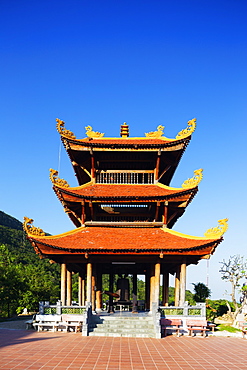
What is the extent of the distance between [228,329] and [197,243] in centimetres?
517

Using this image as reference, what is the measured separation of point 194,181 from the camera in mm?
21031

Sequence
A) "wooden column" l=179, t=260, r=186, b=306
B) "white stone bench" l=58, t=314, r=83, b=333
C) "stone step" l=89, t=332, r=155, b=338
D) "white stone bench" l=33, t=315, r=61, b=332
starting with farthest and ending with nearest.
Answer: "wooden column" l=179, t=260, r=186, b=306
"white stone bench" l=33, t=315, r=61, b=332
"white stone bench" l=58, t=314, r=83, b=333
"stone step" l=89, t=332, r=155, b=338

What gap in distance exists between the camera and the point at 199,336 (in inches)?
675

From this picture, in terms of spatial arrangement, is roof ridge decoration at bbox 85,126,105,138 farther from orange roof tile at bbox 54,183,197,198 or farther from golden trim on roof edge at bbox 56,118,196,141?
orange roof tile at bbox 54,183,197,198

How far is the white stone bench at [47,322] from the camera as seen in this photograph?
57.8ft

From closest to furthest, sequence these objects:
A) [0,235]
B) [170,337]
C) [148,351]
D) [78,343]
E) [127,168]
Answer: [148,351], [78,343], [170,337], [127,168], [0,235]

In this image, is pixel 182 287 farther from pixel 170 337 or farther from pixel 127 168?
pixel 127 168

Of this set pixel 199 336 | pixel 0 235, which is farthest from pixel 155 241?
pixel 0 235

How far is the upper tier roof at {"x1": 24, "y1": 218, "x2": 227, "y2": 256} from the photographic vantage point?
18.3 metres

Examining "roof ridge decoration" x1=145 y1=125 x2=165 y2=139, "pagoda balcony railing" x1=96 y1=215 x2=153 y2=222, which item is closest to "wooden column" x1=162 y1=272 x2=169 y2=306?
"pagoda balcony railing" x1=96 y1=215 x2=153 y2=222

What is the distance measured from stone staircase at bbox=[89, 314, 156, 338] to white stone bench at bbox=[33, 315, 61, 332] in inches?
75.0

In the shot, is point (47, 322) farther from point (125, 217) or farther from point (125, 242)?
point (125, 217)

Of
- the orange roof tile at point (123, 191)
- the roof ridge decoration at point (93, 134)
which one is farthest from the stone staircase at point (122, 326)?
the roof ridge decoration at point (93, 134)

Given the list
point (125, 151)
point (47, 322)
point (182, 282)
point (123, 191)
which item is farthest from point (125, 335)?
point (125, 151)
